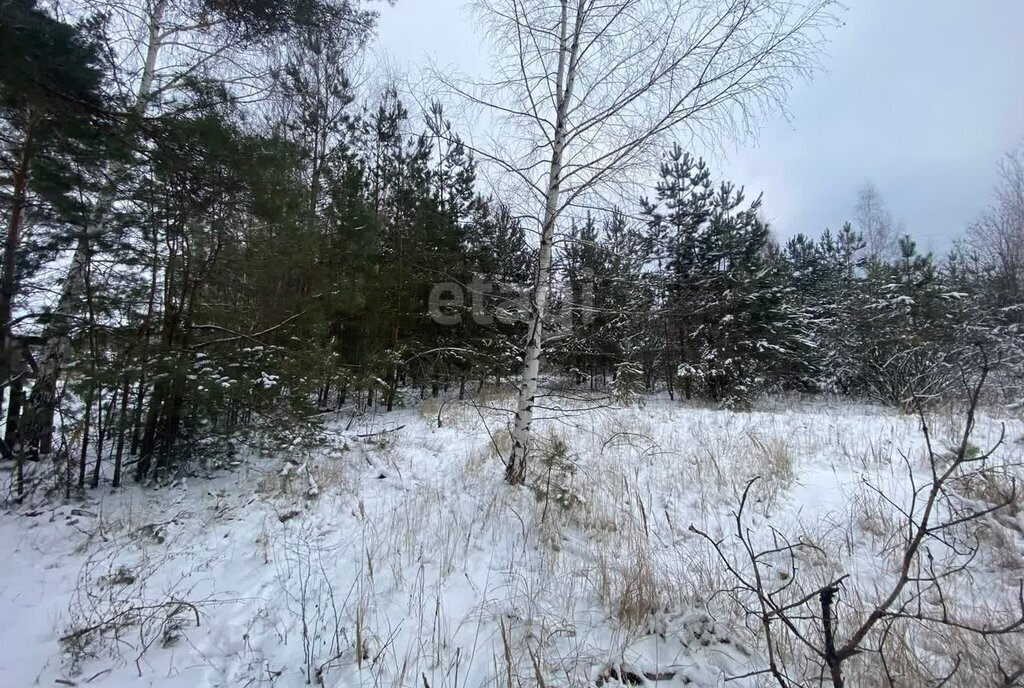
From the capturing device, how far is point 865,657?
1.88 meters

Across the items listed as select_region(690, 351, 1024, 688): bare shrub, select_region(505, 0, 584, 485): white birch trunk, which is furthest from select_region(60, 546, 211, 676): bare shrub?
select_region(690, 351, 1024, 688): bare shrub

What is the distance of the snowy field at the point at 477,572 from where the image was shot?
6.67ft

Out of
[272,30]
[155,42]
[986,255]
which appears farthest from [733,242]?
[155,42]

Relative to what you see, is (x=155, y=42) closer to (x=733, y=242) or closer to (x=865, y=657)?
(x=865, y=657)

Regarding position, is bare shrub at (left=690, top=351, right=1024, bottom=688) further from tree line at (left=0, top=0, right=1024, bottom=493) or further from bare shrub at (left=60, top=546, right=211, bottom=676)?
bare shrub at (left=60, top=546, right=211, bottom=676)

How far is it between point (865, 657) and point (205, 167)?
551 centimetres

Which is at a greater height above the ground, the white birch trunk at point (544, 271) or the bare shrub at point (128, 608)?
the white birch trunk at point (544, 271)

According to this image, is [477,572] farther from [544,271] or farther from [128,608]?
[544,271]

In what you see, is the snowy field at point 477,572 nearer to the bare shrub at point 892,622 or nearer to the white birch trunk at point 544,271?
the bare shrub at point 892,622

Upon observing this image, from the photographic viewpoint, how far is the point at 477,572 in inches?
111

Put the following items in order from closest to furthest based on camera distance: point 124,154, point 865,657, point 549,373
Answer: point 865,657, point 124,154, point 549,373

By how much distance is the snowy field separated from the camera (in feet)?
6.67

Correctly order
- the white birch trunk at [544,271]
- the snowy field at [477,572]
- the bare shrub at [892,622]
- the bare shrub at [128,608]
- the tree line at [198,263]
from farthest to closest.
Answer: the white birch trunk at [544,271] → the tree line at [198,263] → the bare shrub at [128,608] → the snowy field at [477,572] → the bare shrub at [892,622]

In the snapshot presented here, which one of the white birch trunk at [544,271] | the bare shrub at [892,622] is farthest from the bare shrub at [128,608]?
the bare shrub at [892,622]
